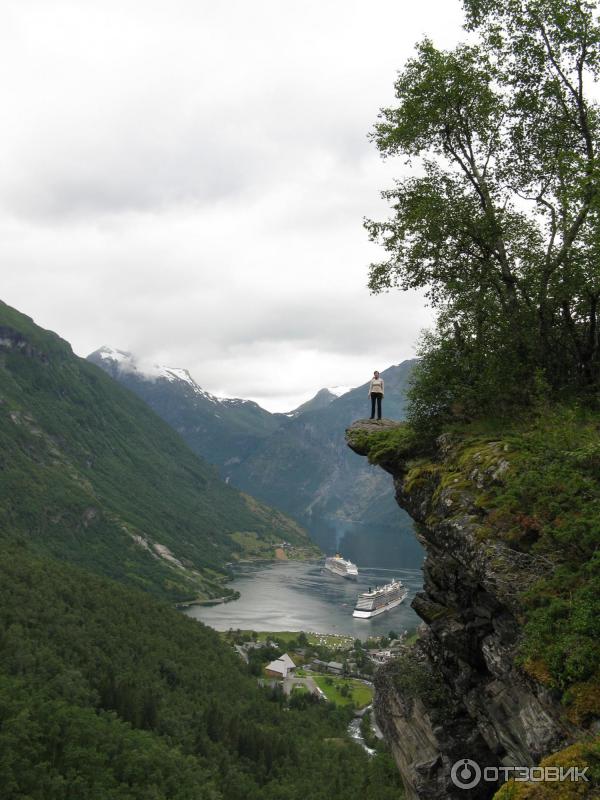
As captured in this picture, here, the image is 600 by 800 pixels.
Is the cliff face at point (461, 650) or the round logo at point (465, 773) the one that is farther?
the round logo at point (465, 773)

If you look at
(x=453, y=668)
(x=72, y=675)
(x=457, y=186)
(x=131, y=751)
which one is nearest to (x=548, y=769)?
(x=453, y=668)

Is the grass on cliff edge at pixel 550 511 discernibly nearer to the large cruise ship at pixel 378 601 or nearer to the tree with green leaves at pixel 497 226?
the tree with green leaves at pixel 497 226

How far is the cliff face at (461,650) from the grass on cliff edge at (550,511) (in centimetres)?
13

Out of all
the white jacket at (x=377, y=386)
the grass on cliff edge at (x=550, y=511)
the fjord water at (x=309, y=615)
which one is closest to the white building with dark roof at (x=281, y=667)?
the fjord water at (x=309, y=615)

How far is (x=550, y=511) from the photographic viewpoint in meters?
12.3

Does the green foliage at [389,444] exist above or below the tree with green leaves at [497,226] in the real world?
below

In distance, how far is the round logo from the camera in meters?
17.4

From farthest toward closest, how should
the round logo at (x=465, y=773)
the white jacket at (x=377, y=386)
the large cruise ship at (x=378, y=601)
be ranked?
the large cruise ship at (x=378, y=601)
the white jacket at (x=377, y=386)
the round logo at (x=465, y=773)

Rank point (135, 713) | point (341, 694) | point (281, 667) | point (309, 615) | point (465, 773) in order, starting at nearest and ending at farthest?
point (465, 773), point (135, 713), point (341, 694), point (281, 667), point (309, 615)

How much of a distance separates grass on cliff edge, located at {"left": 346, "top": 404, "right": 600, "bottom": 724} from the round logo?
29.3ft

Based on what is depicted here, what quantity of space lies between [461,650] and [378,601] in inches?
6461

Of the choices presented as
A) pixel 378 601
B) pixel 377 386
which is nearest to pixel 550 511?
pixel 377 386

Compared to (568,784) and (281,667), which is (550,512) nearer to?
(568,784)

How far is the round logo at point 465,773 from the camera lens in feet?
57.1
